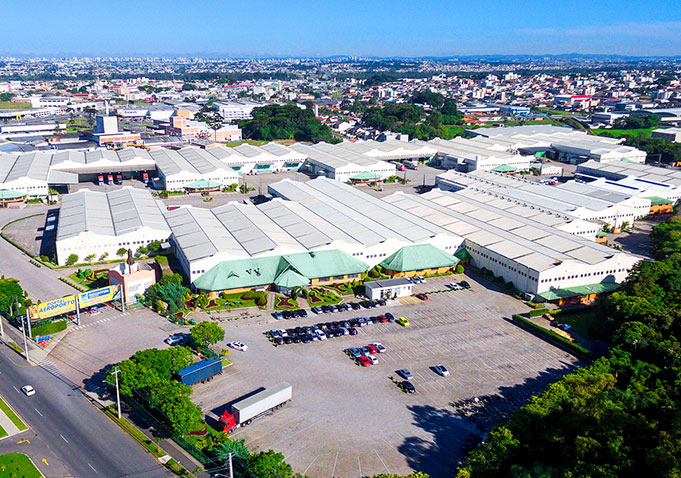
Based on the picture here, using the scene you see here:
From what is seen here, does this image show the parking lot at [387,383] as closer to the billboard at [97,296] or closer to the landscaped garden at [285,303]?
the landscaped garden at [285,303]

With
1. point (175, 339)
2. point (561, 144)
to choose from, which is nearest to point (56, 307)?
point (175, 339)

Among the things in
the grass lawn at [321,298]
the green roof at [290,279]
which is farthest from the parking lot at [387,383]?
the green roof at [290,279]

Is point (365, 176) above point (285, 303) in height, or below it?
above

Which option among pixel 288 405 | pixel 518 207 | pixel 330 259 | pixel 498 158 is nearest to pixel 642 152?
pixel 498 158

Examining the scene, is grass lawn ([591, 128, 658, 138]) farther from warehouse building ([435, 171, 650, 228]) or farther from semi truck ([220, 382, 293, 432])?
semi truck ([220, 382, 293, 432])

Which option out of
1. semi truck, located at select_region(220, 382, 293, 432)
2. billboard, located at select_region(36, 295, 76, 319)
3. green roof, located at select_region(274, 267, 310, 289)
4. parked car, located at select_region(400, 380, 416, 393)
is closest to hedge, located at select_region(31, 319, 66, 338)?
billboard, located at select_region(36, 295, 76, 319)

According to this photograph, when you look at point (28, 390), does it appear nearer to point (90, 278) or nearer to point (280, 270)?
point (90, 278)

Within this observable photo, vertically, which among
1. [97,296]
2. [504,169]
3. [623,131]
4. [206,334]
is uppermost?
[623,131]
